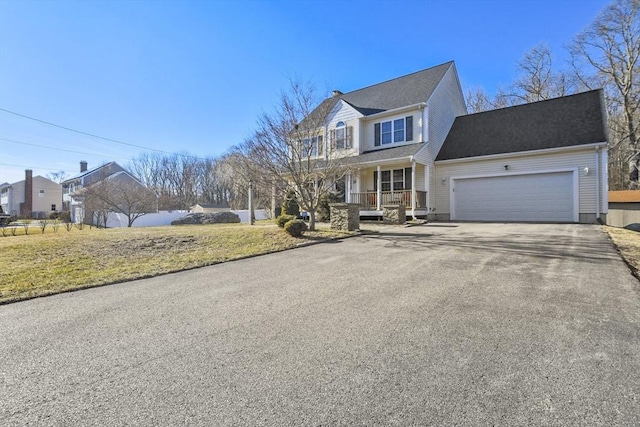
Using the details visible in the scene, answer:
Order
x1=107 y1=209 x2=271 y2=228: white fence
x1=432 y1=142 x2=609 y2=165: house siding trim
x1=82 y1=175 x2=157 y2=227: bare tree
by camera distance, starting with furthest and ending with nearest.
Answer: x1=107 y1=209 x2=271 y2=228: white fence, x1=82 y1=175 x2=157 y2=227: bare tree, x1=432 y1=142 x2=609 y2=165: house siding trim

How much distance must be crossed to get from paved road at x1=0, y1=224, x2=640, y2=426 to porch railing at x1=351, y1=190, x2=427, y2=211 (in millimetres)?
10780

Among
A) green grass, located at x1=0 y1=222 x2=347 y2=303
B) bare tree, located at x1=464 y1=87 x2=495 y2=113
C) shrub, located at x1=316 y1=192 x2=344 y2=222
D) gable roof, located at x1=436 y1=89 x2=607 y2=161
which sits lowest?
green grass, located at x1=0 y1=222 x2=347 y2=303

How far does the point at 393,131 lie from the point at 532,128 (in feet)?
23.3

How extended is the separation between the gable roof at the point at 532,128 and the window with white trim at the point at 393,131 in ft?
7.98

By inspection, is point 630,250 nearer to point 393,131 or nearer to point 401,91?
point 393,131

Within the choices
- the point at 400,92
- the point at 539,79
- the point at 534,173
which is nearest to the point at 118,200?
the point at 400,92

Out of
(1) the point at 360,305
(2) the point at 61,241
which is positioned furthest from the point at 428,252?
(2) the point at 61,241

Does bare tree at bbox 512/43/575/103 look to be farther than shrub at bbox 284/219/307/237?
Yes

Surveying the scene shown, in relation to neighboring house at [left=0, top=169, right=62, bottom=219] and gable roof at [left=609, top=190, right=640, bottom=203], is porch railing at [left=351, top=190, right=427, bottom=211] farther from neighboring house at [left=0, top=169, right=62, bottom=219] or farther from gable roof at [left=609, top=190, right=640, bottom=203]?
neighboring house at [left=0, top=169, right=62, bottom=219]

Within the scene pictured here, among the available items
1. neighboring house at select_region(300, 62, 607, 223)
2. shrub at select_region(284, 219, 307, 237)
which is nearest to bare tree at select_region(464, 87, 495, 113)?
neighboring house at select_region(300, 62, 607, 223)

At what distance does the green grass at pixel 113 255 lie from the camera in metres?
5.29

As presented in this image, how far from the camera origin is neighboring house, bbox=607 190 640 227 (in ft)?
48.2

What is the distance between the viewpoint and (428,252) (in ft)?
23.2

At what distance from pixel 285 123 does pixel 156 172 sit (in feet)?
140
